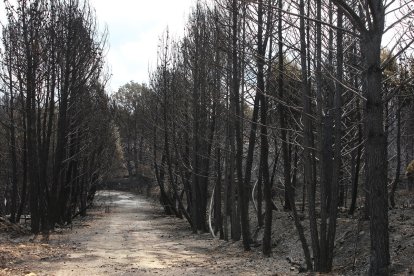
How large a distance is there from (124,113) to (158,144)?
31.9 m

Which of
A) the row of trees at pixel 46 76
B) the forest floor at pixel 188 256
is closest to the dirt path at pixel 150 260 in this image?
the forest floor at pixel 188 256

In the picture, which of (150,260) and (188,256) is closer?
(150,260)

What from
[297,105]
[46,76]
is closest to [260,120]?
[297,105]

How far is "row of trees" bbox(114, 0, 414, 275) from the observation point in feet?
16.5

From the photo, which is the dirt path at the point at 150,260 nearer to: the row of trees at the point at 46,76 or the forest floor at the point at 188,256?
the forest floor at the point at 188,256

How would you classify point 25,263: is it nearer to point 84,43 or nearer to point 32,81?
point 32,81

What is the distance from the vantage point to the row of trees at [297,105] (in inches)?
197

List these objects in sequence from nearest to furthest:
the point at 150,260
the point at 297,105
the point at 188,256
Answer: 1. the point at 150,260
2. the point at 188,256
3. the point at 297,105

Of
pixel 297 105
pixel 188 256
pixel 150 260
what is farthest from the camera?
pixel 297 105

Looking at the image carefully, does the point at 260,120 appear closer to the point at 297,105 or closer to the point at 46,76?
the point at 297,105

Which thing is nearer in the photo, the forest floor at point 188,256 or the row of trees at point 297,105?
the row of trees at point 297,105

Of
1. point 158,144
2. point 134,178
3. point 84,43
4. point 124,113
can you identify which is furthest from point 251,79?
point 134,178

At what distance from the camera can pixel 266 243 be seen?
40.8 feet

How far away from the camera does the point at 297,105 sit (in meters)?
15.8
